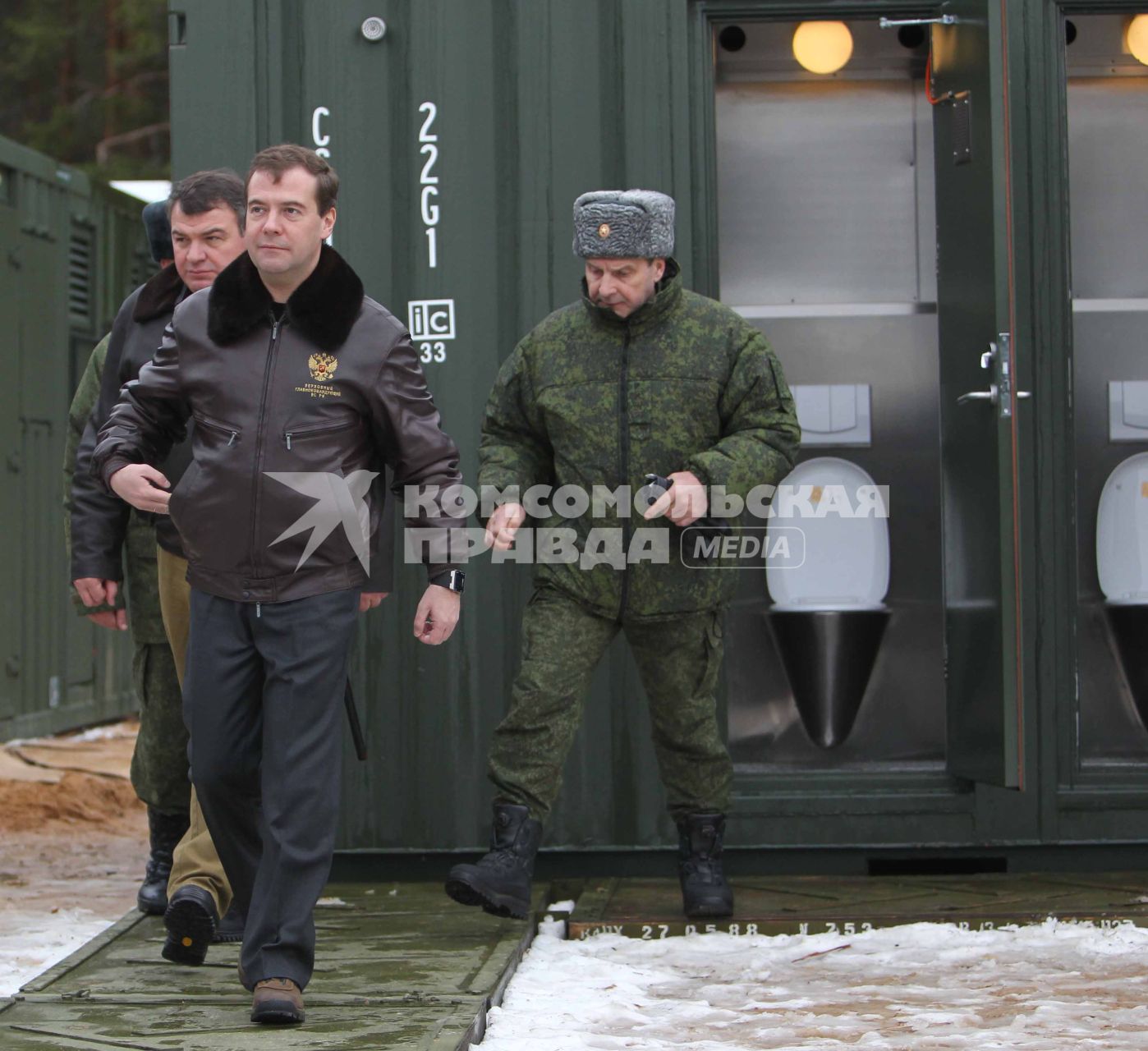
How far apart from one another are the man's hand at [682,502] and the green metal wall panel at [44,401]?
199 inches

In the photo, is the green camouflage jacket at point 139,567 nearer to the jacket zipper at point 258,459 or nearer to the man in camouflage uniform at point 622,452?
the man in camouflage uniform at point 622,452

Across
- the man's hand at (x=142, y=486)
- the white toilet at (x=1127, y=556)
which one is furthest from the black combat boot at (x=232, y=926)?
the white toilet at (x=1127, y=556)

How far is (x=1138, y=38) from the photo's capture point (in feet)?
19.2

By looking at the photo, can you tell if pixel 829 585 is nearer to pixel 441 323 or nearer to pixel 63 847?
pixel 441 323

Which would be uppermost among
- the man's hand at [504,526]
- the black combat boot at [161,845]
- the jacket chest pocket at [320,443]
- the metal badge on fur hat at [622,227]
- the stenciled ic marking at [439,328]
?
the metal badge on fur hat at [622,227]

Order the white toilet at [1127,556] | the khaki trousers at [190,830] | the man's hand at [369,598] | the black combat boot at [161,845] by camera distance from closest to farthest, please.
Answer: the man's hand at [369,598], the khaki trousers at [190,830], the black combat boot at [161,845], the white toilet at [1127,556]

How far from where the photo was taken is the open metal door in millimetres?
4555

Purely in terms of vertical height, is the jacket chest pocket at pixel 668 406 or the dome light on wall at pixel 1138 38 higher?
the dome light on wall at pixel 1138 38

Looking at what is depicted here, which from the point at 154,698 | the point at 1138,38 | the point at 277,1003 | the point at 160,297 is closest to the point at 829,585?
the point at 1138,38

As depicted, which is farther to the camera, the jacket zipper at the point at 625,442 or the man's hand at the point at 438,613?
the jacket zipper at the point at 625,442

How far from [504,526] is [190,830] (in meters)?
0.92

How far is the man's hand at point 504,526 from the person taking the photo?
4074 mm

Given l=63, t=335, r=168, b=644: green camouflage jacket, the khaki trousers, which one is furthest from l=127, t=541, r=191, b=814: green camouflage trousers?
the khaki trousers

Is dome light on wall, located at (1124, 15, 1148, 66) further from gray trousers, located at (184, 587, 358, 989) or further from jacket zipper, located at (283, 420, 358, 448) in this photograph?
gray trousers, located at (184, 587, 358, 989)
